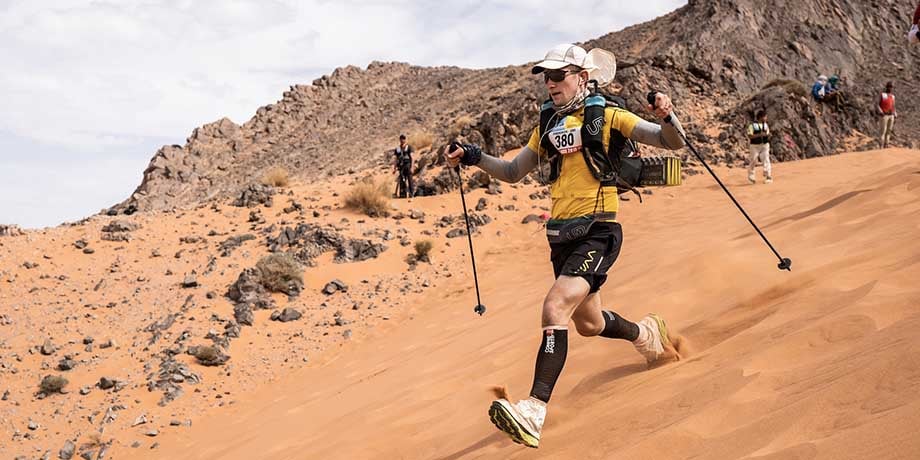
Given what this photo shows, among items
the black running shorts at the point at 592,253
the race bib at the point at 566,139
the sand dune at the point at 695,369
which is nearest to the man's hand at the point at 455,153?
the race bib at the point at 566,139

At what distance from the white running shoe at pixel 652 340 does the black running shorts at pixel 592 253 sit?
2.02ft

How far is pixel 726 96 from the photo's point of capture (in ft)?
71.5

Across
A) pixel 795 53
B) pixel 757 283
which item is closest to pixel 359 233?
pixel 757 283

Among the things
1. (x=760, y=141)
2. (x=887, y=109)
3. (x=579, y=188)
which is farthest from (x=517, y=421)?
(x=887, y=109)

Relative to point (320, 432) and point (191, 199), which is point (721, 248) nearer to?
point (320, 432)

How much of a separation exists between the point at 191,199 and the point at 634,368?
2650 cm

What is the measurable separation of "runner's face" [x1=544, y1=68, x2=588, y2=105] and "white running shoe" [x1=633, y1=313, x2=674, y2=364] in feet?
4.48

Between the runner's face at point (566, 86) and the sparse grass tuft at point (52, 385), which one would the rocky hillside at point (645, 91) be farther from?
the runner's face at point (566, 86)

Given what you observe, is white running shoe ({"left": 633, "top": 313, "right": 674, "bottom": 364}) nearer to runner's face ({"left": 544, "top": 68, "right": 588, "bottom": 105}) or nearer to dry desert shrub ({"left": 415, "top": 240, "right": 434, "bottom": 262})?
runner's face ({"left": 544, "top": 68, "right": 588, "bottom": 105})

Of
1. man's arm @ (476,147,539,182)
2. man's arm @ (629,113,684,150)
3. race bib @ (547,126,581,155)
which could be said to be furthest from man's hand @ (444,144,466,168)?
man's arm @ (629,113,684,150)

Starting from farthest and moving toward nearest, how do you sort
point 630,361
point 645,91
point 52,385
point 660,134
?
point 645,91, point 52,385, point 630,361, point 660,134

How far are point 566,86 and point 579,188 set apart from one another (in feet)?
1.72

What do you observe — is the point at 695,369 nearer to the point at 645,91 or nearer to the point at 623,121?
the point at 623,121

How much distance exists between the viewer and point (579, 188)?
3428 millimetres
